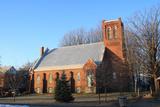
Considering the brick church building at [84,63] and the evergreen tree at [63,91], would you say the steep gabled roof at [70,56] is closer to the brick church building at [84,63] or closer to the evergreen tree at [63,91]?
the brick church building at [84,63]

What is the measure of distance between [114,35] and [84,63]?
33.3 ft

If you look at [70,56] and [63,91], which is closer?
[63,91]

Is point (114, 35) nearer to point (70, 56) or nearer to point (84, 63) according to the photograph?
point (84, 63)

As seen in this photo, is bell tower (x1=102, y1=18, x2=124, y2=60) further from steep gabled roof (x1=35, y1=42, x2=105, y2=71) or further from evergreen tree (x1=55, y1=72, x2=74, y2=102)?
evergreen tree (x1=55, y1=72, x2=74, y2=102)

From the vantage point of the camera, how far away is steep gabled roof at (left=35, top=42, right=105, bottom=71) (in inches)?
2552

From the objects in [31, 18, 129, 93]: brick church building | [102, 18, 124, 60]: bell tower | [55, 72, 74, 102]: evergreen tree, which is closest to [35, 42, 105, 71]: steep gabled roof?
[31, 18, 129, 93]: brick church building

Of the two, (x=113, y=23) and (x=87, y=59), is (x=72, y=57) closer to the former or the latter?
(x=87, y=59)

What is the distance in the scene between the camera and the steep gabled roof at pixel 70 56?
6481 cm

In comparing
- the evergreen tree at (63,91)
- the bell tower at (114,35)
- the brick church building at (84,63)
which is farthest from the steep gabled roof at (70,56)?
the evergreen tree at (63,91)

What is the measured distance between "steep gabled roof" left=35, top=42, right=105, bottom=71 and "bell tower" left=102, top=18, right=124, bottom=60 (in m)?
2.13

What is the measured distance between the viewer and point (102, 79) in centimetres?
3928

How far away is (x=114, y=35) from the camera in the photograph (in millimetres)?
64812

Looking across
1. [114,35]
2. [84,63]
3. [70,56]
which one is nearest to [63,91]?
[84,63]

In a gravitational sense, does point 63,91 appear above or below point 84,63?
below
